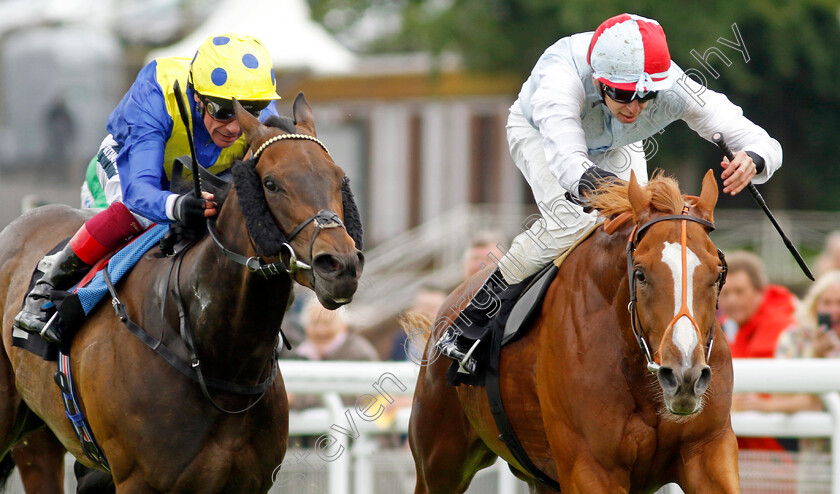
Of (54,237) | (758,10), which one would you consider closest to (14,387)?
(54,237)

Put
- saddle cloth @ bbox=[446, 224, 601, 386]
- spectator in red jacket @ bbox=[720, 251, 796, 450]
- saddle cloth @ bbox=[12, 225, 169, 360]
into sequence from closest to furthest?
saddle cloth @ bbox=[446, 224, 601, 386] < saddle cloth @ bbox=[12, 225, 169, 360] < spectator in red jacket @ bbox=[720, 251, 796, 450]

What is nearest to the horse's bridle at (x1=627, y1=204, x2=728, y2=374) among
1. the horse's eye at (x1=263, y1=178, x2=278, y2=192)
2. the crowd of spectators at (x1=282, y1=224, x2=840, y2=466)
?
the horse's eye at (x1=263, y1=178, x2=278, y2=192)

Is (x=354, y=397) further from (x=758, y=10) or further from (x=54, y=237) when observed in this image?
(x=758, y=10)

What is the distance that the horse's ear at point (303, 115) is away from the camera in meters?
3.98

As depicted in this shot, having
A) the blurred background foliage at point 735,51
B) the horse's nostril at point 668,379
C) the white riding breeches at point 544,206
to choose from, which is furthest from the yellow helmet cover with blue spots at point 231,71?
the blurred background foliage at point 735,51

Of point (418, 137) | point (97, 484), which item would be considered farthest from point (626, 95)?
point (418, 137)

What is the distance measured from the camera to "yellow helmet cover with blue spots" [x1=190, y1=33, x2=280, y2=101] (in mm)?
4062

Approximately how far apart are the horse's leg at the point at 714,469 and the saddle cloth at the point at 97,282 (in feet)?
7.18

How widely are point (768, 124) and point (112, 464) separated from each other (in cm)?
1636

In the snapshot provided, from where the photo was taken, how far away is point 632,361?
371 cm

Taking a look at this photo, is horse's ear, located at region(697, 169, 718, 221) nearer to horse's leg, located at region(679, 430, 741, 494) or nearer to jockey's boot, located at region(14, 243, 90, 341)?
horse's leg, located at region(679, 430, 741, 494)

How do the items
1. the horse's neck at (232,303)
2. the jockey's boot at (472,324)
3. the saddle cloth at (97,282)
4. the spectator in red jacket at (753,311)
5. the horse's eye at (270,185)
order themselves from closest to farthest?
the horse's eye at (270,185) < the horse's neck at (232,303) < the saddle cloth at (97,282) < the jockey's boot at (472,324) < the spectator in red jacket at (753,311)

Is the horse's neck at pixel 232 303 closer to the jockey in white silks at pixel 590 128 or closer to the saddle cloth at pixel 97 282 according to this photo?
the saddle cloth at pixel 97 282

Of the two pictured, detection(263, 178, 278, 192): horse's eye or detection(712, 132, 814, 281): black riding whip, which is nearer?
detection(263, 178, 278, 192): horse's eye
